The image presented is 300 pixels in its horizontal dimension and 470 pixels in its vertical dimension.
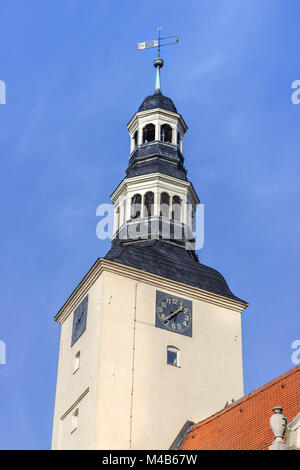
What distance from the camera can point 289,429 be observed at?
25.7 m

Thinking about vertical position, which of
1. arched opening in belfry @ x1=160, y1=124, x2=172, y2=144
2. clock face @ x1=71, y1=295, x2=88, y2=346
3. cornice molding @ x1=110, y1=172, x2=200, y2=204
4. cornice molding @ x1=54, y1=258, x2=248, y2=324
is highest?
arched opening in belfry @ x1=160, y1=124, x2=172, y2=144

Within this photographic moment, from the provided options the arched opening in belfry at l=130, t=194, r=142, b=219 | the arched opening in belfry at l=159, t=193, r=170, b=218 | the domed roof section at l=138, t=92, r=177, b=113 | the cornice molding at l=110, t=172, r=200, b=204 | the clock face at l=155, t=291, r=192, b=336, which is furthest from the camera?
the domed roof section at l=138, t=92, r=177, b=113

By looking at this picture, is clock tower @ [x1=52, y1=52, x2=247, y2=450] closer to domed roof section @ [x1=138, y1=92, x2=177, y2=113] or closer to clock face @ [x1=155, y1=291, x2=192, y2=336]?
clock face @ [x1=155, y1=291, x2=192, y2=336]

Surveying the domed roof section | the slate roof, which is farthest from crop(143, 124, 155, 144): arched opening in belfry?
the slate roof

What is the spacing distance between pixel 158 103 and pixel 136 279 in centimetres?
1326

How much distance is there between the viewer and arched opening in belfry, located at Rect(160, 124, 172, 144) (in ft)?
156

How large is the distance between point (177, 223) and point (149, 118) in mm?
7352

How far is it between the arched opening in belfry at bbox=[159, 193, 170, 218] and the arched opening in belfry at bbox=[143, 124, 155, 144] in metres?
4.79

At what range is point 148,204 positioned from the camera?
43.9 m

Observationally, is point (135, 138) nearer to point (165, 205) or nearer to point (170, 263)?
point (165, 205)

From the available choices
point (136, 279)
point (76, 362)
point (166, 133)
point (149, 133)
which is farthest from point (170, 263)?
point (149, 133)

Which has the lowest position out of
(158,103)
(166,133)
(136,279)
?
(136,279)

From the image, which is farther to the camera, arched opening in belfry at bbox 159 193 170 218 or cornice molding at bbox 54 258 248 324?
arched opening in belfry at bbox 159 193 170 218

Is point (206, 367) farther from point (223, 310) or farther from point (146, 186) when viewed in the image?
point (146, 186)
